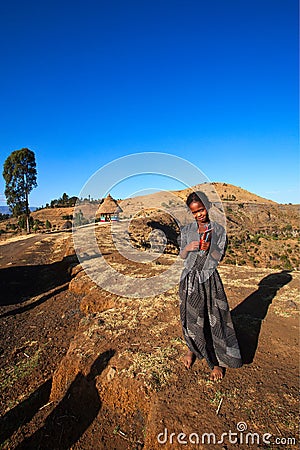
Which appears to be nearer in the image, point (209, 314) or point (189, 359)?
point (209, 314)

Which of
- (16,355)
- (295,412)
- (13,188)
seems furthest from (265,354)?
(13,188)

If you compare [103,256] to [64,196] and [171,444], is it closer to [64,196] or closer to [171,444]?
[171,444]

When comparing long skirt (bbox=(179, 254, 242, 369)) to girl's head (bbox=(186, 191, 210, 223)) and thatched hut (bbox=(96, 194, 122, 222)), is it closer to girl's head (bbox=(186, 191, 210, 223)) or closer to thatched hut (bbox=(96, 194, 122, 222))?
girl's head (bbox=(186, 191, 210, 223))

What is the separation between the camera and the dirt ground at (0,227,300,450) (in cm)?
256

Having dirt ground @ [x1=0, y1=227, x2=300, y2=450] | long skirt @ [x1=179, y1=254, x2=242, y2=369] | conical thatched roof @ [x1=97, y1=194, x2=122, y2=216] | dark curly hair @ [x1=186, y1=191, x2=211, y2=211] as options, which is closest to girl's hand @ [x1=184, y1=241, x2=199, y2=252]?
long skirt @ [x1=179, y1=254, x2=242, y2=369]

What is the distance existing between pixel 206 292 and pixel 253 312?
7.56ft

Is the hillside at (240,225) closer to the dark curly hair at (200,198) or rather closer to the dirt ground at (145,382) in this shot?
the dark curly hair at (200,198)

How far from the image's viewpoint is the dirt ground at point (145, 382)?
2559mm

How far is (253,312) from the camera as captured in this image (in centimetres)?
494

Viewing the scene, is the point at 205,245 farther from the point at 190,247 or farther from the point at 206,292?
the point at 206,292

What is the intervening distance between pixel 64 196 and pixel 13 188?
107 feet

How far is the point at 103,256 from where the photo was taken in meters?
9.91

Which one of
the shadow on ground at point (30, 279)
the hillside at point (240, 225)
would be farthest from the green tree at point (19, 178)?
the shadow on ground at point (30, 279)

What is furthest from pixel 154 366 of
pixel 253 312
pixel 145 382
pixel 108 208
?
pixel 108 208
